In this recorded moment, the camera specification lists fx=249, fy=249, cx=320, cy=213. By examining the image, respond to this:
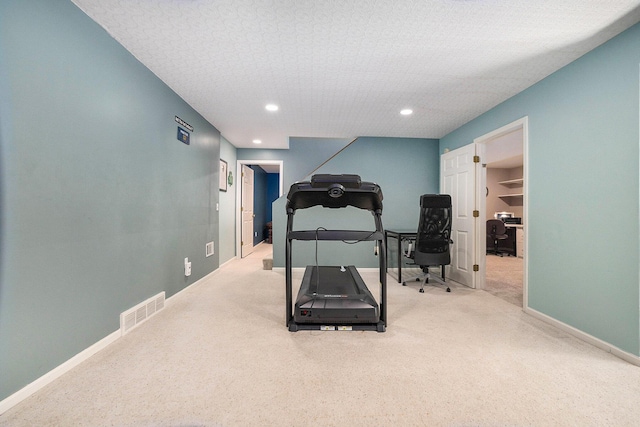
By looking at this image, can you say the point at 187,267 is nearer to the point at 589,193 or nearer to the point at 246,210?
the point at 246,210

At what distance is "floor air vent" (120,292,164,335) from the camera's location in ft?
6.99

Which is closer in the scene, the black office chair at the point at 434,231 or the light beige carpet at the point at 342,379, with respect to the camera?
the light beige carpet at the point at 342,379

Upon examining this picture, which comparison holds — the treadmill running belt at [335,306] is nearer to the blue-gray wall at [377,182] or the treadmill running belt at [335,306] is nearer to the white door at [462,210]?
the blue-gray wall at [377,182]

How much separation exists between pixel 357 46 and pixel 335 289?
2.18m

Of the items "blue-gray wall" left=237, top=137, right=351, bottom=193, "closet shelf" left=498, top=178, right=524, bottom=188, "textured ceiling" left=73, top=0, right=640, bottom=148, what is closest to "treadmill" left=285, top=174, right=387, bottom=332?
"textured ceiling" left=73, top=0, right=640, bottom=148

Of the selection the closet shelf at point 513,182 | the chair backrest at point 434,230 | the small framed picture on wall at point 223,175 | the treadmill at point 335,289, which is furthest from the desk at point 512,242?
the small framed picture on wall at point 223,175

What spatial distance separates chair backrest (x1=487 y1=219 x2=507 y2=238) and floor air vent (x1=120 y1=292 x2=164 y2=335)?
660cm

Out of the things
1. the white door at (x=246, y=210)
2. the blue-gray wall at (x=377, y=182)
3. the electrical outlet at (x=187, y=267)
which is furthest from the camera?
the white door at (x=246, y=210)

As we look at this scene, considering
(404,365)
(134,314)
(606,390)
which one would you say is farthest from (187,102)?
(606,390)

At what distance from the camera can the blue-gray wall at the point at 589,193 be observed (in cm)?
181

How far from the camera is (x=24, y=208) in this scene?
139 centimetres

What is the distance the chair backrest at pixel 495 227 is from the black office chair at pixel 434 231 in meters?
3.35

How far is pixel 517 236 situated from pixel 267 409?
6.72 metres

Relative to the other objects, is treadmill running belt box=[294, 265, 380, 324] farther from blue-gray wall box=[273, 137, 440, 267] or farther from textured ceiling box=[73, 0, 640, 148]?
textured ceiling box=[73, 0, 640, 148]
